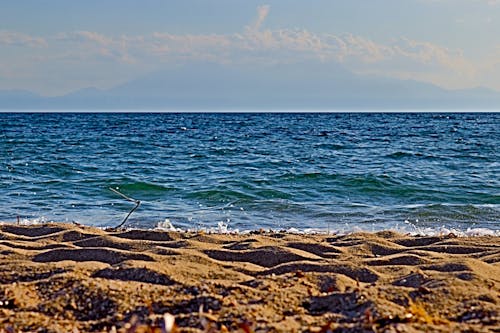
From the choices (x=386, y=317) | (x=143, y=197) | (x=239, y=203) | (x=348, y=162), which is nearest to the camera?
(x=386, y=317)

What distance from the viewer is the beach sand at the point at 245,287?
2670mm

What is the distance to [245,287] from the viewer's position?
3.24 m

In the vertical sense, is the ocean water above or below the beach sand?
below

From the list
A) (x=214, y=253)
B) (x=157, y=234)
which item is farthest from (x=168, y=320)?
(x=157, y=234)

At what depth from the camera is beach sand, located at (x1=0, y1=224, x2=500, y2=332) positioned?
8.76 feet

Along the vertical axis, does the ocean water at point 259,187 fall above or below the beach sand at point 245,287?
below

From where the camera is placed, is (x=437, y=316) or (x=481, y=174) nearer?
(x=437, y=316)

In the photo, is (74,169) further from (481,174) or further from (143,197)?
(481,174)

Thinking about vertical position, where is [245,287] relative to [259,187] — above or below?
above

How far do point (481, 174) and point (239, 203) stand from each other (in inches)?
227

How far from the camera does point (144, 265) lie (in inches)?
147

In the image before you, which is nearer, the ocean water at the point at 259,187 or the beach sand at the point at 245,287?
the beach sand at the point at 245,287

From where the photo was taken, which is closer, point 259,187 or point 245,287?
point 245,287

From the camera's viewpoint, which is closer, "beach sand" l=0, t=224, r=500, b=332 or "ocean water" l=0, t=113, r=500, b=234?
"beach sand" l=0, t=224, r=500, b=332
